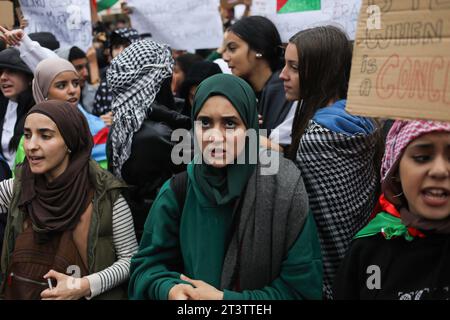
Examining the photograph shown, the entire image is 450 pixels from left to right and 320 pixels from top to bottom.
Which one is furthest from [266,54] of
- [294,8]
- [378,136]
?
[378,136]

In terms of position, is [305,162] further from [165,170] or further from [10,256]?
[10,256]

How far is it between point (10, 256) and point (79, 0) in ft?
9.27

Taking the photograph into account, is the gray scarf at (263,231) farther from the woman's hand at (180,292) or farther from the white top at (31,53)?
the white top at (31,53)

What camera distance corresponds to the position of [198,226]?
2.51m

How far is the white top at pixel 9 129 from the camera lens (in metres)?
4.32

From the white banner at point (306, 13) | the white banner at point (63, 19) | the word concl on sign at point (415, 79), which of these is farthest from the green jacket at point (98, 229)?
the white banner at point (63, 19)

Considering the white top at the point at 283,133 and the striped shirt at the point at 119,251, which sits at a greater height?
the white top at the point at 283,133

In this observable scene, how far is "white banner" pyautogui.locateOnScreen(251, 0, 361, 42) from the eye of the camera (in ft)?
13.1

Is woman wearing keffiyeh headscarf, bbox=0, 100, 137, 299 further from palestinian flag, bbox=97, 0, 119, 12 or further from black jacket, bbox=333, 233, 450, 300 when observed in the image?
palestinian flag, bbox=97, 0, 119, 12

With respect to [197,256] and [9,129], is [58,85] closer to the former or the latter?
[9,129]

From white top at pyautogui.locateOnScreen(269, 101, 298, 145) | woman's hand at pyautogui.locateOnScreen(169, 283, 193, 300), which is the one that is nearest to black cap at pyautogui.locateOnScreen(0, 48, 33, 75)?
white top at pyautogui.locateOnScreen(269, 101, 298, 145)

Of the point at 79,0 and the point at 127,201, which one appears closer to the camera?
the point at 127,201

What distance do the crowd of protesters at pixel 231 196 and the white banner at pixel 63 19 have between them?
166 centimetres

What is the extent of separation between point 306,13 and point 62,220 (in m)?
2.34
